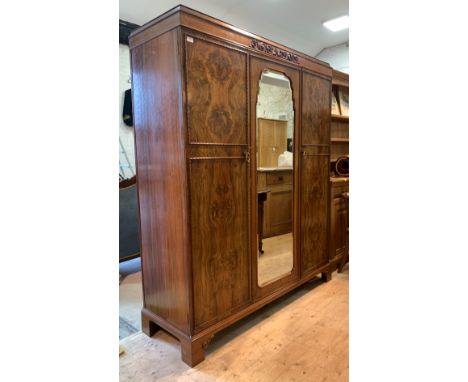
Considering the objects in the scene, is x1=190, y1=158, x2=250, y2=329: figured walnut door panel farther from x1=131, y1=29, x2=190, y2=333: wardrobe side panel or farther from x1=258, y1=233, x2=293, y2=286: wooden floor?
x1=258, y1=233, x2=293, y2=286: wooden floor

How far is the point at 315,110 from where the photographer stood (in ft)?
8.92

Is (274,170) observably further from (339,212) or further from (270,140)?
(339,212)

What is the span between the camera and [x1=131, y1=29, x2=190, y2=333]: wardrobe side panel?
175 cm

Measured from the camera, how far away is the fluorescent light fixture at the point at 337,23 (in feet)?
14.1

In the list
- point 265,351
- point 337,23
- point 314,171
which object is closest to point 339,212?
point 314,171

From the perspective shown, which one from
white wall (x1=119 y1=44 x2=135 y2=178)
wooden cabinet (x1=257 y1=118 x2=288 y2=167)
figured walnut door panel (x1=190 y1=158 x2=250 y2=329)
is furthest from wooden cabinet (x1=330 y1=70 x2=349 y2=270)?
white wall (x1=119 y1=44 x2=135 y2=178)

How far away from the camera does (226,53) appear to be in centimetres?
188

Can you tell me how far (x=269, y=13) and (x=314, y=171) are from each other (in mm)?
2463

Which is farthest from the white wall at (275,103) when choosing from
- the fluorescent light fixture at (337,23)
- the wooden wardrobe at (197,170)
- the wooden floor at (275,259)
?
the fluorescent light fixture at (337,23)

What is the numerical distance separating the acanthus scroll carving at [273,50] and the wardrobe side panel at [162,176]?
63 cm

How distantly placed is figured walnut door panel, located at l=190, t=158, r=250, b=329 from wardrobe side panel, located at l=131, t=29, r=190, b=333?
8 centimetres
